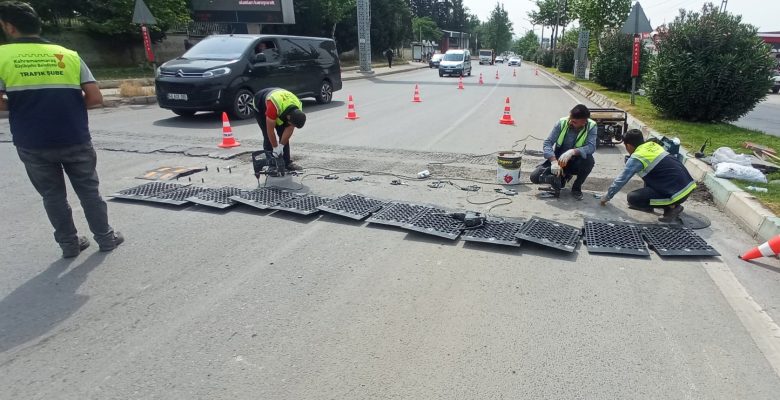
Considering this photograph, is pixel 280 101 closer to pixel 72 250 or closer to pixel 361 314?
pixel 72 250

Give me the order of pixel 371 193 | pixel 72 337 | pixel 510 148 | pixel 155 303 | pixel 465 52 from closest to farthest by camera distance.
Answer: pixel 72 337 → pixel 155 303 → pixel 371 193 → pixel 510 148 → pixel 465 52

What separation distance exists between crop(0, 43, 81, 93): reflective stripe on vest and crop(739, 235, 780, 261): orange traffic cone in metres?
5.78

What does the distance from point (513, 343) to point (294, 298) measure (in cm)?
152

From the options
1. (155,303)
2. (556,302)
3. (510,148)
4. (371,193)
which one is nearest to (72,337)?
(155,303)

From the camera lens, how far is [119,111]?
12703 millimetres

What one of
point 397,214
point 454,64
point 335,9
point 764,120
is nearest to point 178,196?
point 397,214

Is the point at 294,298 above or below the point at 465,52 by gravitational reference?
below

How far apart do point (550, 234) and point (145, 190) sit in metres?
4.61

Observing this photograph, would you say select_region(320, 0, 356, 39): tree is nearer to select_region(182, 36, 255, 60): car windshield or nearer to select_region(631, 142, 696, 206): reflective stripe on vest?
select_region(182, 36, 255, 60): car windshield

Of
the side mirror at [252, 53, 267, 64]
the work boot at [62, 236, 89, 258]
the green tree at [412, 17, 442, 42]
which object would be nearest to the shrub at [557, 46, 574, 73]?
the side mirror at [252, 53, 267, 64]

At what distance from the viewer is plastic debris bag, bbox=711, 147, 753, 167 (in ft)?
20.0

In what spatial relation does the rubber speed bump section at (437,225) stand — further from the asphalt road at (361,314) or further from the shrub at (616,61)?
the shrub at (616,61)

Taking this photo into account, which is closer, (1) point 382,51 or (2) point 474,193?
(2) point 474,193

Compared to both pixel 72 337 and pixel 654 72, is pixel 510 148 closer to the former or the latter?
pixel 654 72
